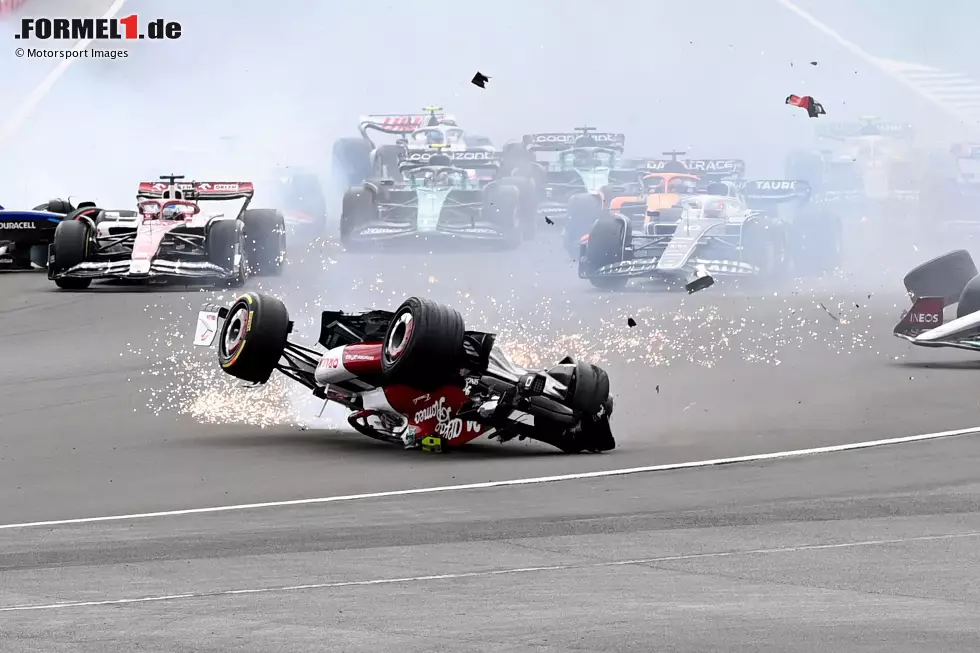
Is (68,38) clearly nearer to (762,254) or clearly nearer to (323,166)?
(323,166)

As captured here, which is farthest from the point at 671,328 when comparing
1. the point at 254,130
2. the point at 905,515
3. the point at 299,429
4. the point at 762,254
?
the point at 254,130

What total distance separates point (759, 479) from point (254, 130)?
42.5 metres

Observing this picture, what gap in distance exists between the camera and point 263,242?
26609 millimetres

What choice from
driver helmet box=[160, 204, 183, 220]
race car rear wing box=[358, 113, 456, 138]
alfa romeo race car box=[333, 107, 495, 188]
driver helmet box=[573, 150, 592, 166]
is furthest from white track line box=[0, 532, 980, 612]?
driver helmet box=[573, 150, 592, 166]

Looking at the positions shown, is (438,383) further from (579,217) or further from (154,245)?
(579,217)

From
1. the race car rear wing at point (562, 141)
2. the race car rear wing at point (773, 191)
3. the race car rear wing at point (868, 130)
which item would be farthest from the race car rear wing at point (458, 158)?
the race car rear wing at point (868, 130)

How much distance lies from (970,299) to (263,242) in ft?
42.8

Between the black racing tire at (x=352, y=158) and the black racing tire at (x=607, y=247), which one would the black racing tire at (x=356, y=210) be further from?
the black racing tire at (x=352, y=158)

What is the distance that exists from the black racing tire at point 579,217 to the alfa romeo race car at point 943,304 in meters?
12.2

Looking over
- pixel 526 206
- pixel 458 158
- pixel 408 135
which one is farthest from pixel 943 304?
pixel 408 135

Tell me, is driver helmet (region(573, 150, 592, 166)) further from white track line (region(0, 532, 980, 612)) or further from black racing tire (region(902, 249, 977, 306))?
white track line (region(0, 532, 980, 612))

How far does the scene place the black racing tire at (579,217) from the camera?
30672mm

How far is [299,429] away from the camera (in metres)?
13.8

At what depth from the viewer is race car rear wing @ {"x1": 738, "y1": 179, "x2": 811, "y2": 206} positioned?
28.0 m
